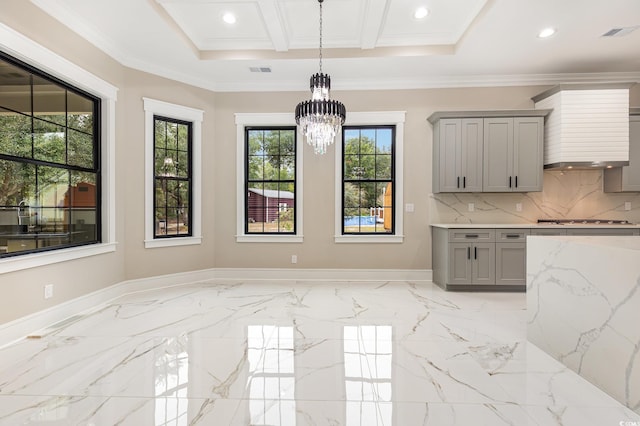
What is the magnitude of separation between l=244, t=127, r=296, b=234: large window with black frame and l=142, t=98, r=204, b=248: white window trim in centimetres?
71

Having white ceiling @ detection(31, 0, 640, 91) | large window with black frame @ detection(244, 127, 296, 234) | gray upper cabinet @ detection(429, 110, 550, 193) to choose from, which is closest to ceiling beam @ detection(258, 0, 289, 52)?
white ceiling @ detection(31, 0, 640, 91)

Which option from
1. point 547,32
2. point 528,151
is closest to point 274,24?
point 547,32

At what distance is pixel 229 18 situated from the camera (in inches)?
144

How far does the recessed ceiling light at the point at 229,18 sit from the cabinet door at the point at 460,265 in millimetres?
3839

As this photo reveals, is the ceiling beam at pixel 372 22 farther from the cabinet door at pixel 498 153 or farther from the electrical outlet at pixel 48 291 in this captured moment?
the electrical outlet at pixel 48 291

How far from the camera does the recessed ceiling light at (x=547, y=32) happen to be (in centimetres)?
360

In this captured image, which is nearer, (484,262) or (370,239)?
(484,262)

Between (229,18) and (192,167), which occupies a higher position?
(229,18)

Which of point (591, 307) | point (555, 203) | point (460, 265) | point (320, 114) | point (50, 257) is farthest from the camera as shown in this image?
point (555, 203)

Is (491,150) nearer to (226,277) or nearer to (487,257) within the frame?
(487,257)

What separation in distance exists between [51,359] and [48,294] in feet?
3.15

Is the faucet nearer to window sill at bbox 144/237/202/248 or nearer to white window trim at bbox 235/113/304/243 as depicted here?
window sill at bbox 144/237/202/248

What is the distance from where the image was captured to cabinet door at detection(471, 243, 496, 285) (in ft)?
14.2

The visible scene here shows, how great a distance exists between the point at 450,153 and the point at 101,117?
14.8ft
